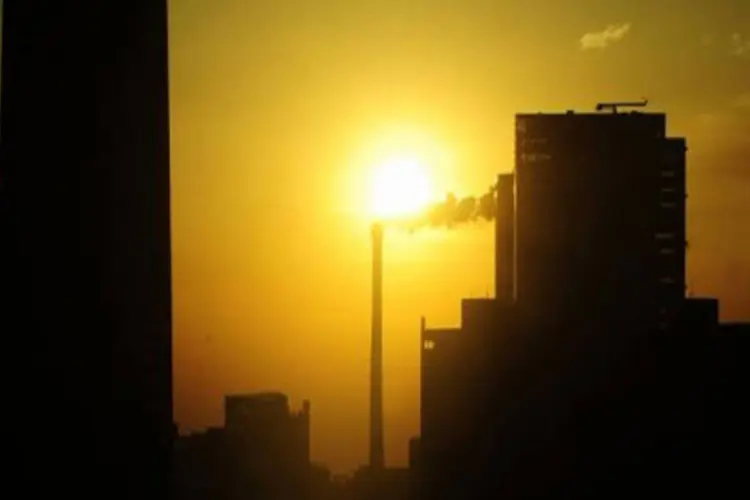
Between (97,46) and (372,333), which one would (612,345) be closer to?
(372,333)

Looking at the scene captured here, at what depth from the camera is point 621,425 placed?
5297cm

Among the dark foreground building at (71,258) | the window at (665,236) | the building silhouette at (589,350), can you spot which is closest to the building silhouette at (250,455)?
the building silhouette at (589,350)

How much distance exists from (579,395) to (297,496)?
2610 centimetres

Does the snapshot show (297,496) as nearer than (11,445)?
No

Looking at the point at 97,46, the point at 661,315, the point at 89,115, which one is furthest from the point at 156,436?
the point at 661,315

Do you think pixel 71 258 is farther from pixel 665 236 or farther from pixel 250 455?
pixel 250 455

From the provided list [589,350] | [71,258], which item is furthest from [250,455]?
[71,258]

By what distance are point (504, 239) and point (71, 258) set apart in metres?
50.5

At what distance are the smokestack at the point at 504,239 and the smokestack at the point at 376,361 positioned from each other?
11.2m

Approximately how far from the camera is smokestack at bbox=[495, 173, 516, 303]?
5922 centimetres

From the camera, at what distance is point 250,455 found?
70312 mm

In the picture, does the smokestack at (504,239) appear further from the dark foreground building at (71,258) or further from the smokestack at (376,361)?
the dark foreground building at (71,258)

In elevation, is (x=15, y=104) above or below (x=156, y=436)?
above

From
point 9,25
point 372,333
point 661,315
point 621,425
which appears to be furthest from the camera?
point 372,333
